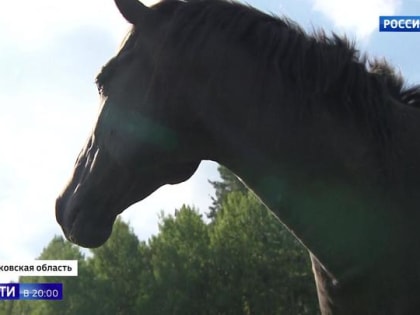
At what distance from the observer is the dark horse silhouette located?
216 cm

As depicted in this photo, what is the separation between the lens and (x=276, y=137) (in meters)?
2.25

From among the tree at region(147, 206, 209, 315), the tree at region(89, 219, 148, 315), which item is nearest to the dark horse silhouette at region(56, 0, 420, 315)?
the tree at region(147, 206, 209, 315)

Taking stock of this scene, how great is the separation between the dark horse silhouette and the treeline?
31.2m

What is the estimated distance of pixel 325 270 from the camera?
2.22 meters

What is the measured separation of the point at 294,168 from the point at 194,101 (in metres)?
0.44

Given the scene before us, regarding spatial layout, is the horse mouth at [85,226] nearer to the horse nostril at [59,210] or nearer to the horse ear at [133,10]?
the horse nostril at [59,210]

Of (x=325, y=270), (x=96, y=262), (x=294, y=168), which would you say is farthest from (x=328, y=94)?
(x=96, y=262)

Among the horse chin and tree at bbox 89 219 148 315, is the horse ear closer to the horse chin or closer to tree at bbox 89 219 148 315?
the horse chin

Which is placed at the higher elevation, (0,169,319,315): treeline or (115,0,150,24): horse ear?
(115,0,150,24): horse ear

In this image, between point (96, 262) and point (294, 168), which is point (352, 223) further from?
point (96, 262)

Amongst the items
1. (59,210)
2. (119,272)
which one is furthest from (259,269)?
(59,210)

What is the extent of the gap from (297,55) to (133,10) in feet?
2.19

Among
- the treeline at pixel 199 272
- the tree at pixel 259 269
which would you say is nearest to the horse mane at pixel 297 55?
the tree at pixel 259 269

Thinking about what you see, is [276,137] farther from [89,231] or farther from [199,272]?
[199,272]
